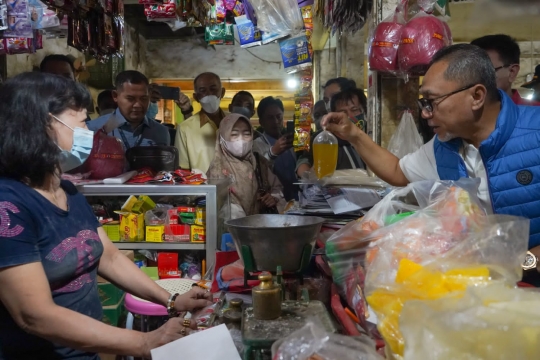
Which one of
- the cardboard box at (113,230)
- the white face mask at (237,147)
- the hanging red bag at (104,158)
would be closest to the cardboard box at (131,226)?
the cardboard box at (113,230)

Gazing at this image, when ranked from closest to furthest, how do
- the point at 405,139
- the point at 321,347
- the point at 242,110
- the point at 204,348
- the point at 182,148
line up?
the point at 321,347
the point at 204,348
the point at 405,139
the point at 182,148
the point at 242,110

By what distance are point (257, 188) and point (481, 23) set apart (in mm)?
4237

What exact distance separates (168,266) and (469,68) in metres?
2.23

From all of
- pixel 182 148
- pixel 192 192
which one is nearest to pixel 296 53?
pixel 182 148

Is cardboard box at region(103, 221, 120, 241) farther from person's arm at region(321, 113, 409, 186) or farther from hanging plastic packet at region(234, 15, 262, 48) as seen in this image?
hanging plastic packet at region(234, 15, 262, 48)

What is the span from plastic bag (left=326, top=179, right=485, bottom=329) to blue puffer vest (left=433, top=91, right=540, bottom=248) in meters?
0.35

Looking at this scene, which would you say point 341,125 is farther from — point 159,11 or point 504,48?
point 159,11

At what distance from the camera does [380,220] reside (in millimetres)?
1510

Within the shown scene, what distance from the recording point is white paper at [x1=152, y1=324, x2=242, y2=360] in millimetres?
1209

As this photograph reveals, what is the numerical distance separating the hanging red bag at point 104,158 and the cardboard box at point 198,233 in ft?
2.20

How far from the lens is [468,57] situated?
1.82 m

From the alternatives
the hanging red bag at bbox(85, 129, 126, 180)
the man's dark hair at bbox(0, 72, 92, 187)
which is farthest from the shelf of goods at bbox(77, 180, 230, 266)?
the man's dark hair at bbox(0, 72, 92, 187)

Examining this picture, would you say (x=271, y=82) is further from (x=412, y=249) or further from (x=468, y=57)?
(x=412, y=249)

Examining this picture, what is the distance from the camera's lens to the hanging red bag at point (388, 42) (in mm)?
2804
